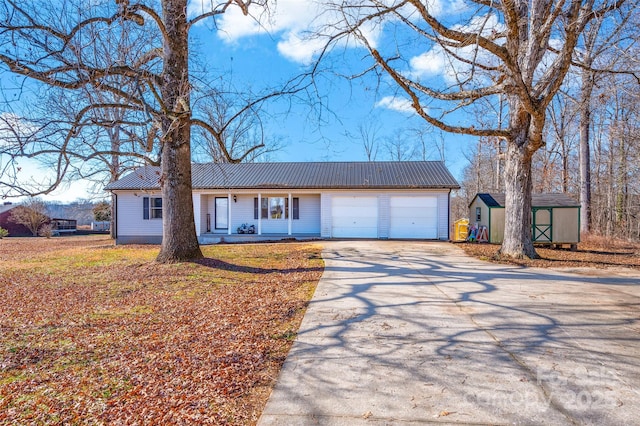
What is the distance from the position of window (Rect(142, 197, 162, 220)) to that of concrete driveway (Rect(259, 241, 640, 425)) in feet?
47.3

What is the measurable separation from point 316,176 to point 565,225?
37.1 feet

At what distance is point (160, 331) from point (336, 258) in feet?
21.3

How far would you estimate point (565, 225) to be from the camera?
1405 cm

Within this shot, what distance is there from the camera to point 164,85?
27.0ft

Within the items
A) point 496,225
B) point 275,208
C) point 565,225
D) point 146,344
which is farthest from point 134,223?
point 565,225

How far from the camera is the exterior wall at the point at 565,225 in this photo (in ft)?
45.8

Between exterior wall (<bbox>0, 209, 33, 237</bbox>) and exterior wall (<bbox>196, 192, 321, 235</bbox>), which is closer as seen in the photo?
exterior wall (<bbox>196, 192, 321, 235</bbox>)

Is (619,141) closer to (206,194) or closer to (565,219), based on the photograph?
(565,219)

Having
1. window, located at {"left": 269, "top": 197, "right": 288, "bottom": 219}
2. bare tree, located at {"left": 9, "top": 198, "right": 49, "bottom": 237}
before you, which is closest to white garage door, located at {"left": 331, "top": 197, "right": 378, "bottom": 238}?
window, located at {"left": 269, "top": 197, "right": 288, "bottom": 219}

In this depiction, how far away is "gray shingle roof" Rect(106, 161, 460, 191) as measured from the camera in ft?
54.6

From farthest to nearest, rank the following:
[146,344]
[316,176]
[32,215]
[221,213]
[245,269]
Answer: [32,215]
[221,213]
[316,176]
[245,269]
[146,344]

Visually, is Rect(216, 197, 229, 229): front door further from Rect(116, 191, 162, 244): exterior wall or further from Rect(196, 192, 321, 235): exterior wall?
Rect(116, 191, 162, 244): exterior wall

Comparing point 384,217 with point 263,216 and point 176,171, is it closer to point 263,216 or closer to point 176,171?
point 263,216

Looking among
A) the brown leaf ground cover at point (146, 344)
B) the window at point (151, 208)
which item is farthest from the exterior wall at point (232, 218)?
the brown leaf ground cover at point (146, 344)
